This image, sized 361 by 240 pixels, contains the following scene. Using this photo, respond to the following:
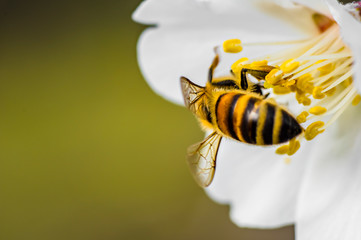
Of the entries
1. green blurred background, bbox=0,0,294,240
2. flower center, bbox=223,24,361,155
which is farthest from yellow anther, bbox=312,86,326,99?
green blurred background, bbox=0,0,294,240

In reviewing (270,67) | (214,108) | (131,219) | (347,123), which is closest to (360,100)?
(347,123)

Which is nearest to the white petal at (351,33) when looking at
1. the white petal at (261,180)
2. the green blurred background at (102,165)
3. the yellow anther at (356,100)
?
the yellow anther at (356,100)

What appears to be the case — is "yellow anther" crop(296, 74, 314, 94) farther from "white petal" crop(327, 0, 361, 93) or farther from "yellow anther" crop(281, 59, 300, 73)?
"white petal" crop(327, 0, 361, 93)

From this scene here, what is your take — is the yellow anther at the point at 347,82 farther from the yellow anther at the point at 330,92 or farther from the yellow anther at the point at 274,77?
the yellow anther at the point at 274,77

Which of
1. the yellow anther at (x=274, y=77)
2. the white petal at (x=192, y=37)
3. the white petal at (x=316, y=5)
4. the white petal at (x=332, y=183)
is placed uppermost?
the white petal at (x=192, y=37)

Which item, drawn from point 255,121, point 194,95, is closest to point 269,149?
point 194,95

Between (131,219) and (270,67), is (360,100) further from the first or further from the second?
(131,219)

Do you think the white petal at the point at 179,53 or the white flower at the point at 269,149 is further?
the white petal at the point at 179,53
